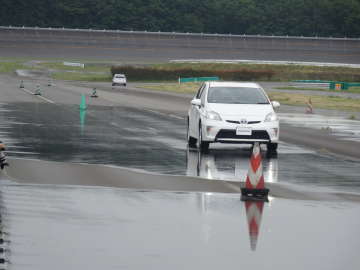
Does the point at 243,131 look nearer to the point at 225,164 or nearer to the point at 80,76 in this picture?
the point at 225,164

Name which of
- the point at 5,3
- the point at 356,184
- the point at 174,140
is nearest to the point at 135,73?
the point at 5,3

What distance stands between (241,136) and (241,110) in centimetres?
72

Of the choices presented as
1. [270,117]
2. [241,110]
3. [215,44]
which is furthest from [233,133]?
[215,44]

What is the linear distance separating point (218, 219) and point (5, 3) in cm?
17910

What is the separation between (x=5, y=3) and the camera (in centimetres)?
18612

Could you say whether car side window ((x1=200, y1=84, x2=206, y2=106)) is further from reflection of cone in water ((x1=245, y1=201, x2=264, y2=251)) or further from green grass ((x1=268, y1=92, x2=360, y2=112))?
green grass ((x1=268, y1=92, x2=360, y2=112))

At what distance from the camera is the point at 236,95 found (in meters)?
23.6

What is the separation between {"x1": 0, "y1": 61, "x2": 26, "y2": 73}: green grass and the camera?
133875 millimetres

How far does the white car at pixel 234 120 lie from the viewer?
71.9 feet

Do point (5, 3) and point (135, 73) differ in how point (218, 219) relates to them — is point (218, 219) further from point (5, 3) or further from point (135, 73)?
point (5, 3)

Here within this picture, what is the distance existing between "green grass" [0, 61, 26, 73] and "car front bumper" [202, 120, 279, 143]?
112m

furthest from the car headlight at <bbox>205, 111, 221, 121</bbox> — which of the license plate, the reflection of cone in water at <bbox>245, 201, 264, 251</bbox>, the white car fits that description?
the reflection of cone in water at <bbox>245, 201, 264, 251</bbox>

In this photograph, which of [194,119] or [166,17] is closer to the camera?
[194,119]

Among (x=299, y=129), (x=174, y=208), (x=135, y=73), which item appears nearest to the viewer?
(x=174, y=208)
